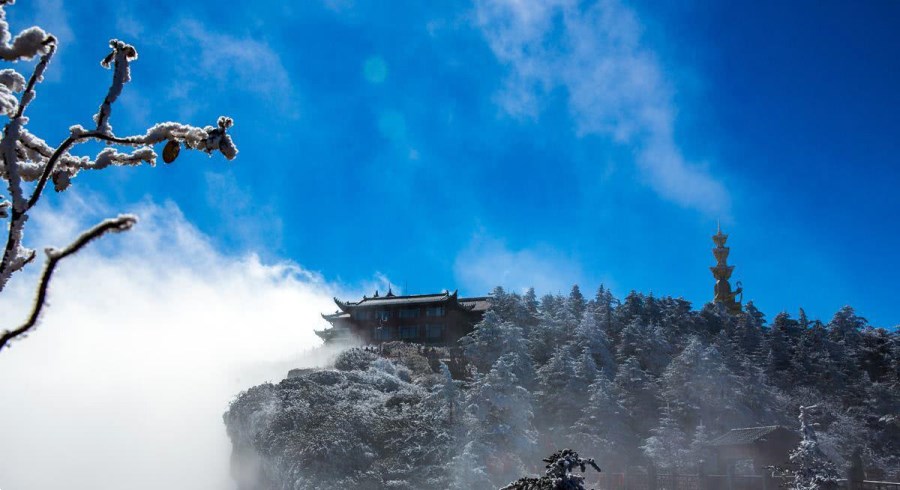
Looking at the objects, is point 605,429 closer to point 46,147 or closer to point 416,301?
point 416,301

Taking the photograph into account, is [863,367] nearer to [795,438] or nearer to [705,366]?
[705,366]

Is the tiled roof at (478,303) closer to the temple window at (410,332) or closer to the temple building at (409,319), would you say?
the temple building at (409,319)

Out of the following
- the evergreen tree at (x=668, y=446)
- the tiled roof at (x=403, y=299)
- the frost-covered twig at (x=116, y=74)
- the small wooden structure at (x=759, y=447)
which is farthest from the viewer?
the tiled roof at (x=403, y=299)

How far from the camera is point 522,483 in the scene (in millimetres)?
7820

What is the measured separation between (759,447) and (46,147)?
1337 inches

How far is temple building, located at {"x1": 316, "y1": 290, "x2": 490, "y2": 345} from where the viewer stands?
188ft

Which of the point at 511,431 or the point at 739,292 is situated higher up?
the point at 739,292

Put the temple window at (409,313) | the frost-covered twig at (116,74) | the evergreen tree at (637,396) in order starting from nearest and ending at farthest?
the frost-covered twig at (116,74), the evergreen tree at (637,396), the temple window at (409,313)

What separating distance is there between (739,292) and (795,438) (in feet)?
151

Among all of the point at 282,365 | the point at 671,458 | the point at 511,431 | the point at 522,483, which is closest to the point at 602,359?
the point at 671,458

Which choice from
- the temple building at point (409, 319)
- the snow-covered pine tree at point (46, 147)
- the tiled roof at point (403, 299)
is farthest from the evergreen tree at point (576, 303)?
the snow-covered pine tree at point (46, 147)

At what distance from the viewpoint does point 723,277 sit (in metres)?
73.3

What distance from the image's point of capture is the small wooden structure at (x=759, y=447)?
28.4 meters

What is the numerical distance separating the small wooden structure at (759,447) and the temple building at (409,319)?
30103 millimetres
